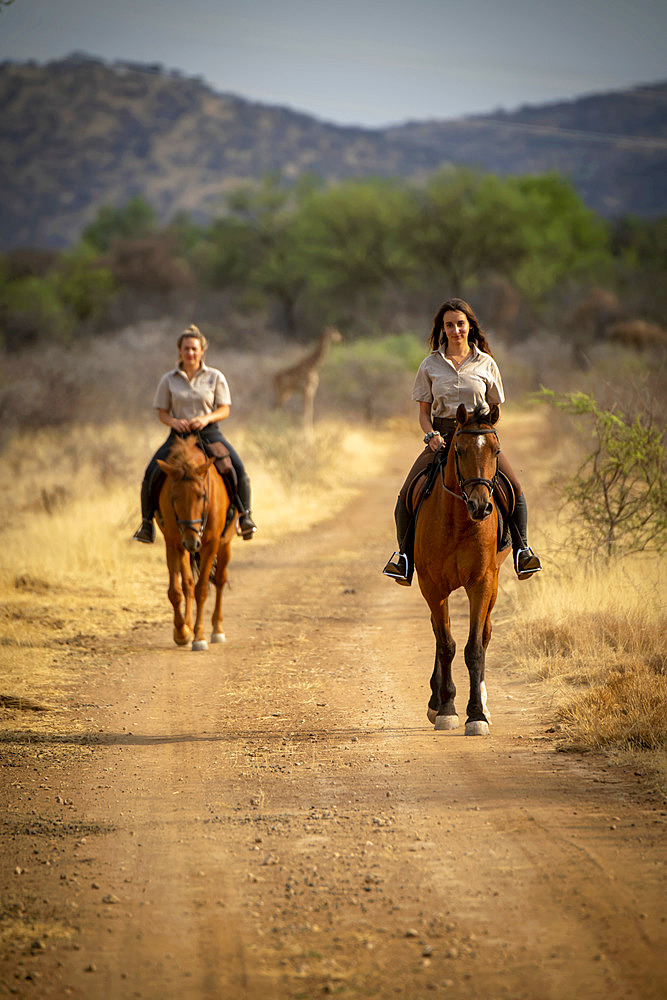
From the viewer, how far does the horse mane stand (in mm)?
8508

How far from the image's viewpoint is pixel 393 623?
32.4ft

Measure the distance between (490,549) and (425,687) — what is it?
5.45 feet

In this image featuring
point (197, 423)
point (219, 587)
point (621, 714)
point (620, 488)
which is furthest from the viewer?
point (620, 488)

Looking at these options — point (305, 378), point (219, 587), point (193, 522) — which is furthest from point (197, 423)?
point (305, 378)

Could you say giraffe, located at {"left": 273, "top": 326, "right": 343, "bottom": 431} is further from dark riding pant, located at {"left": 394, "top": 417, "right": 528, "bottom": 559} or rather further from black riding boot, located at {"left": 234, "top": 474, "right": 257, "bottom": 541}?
dark riding pant, located at {"left": 394, "top": 417, "right": 528, "bottom": 559}

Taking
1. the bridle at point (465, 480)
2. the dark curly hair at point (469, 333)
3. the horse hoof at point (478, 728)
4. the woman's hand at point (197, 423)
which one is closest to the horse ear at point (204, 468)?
the woman's hand at point (197, 423)

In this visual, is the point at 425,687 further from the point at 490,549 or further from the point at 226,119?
the point at 226,119

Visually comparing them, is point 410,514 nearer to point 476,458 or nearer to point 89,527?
point 476,458

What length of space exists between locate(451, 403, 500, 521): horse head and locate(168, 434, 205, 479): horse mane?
3014 mm

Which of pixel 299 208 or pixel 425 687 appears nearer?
pixel 425 687

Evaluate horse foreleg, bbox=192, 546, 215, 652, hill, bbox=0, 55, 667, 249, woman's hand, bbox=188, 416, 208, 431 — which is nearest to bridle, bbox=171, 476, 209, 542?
horse foreleg, bbox=192, 546, 215, 652

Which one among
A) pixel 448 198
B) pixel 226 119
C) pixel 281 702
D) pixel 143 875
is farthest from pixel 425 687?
pixel 226 119

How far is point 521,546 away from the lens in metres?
6.93

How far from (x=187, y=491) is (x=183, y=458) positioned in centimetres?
29
